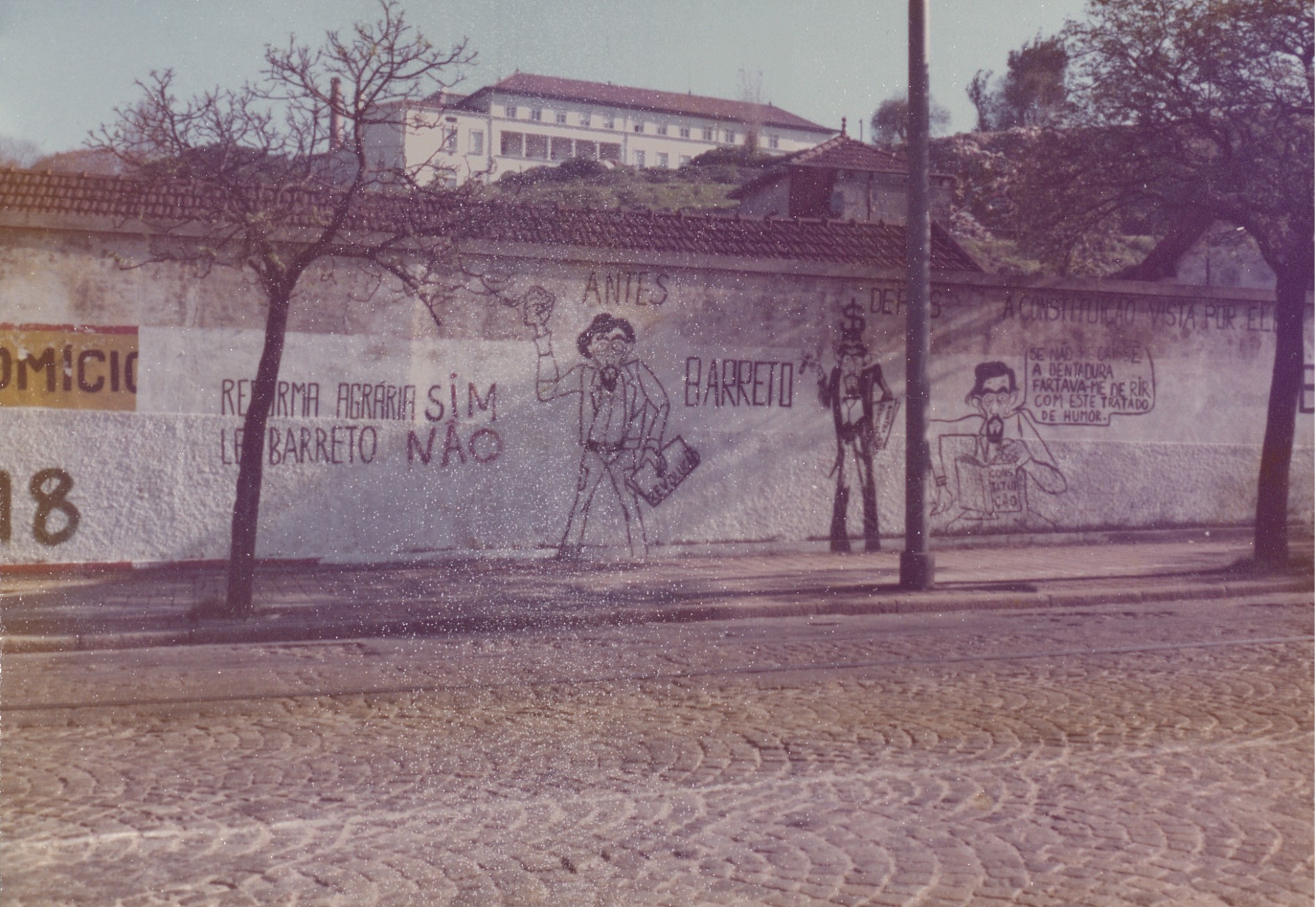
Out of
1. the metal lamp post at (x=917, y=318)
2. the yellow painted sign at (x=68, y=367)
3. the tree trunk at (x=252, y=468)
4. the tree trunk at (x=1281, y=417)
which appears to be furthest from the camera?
the tree trunk at (x=1281, y=417)

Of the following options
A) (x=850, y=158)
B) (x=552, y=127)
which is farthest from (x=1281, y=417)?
(x=850, y=158)

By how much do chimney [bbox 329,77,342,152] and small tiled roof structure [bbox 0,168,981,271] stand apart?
1.93 feet

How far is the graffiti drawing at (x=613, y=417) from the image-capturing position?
14.1 m

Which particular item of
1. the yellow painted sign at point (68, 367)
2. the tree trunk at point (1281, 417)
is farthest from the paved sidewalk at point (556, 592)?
the yellow painted sign at point (68, 367)

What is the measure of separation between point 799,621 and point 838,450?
16.0 ft

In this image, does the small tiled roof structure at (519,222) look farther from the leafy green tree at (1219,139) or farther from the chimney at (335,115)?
the leafy green tree at (1219,139)

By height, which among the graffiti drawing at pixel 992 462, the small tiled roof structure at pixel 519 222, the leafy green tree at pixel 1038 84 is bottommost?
the graffiti drawing at pixel 992 462

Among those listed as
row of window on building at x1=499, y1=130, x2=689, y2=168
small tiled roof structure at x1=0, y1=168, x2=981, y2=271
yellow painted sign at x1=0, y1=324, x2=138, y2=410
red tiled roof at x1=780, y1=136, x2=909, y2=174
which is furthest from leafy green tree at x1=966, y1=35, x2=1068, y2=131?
yellow painted sign at x1=0, y1=324, x2=138, y2=410

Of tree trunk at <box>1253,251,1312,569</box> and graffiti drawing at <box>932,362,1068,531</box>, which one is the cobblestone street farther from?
graffiti drawing at <box>932,362,1068,531</box>

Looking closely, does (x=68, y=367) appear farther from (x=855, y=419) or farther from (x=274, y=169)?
Result: (x=855, y=419)

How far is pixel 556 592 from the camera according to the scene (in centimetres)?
1190

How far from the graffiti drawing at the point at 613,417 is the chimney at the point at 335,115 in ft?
12.4

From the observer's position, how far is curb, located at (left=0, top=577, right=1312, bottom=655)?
9.45 m

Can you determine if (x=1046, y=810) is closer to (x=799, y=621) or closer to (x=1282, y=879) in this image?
(x=1282, y=879)
